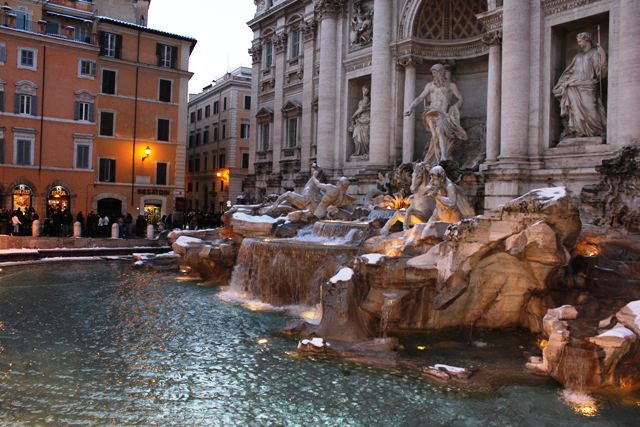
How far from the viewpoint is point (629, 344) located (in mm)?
7156

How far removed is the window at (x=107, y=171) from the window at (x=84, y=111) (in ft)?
8.11

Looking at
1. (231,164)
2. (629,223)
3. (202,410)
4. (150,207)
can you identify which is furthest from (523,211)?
(231,164)

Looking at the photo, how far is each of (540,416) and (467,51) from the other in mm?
15522

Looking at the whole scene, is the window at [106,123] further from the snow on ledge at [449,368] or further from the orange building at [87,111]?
the snow on ledge at [449,368]

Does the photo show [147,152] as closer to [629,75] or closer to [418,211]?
[418,211]

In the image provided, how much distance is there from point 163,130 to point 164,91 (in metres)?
2.39

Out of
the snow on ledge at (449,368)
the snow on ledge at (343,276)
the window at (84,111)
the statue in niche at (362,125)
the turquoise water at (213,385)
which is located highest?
the window at (84,111)

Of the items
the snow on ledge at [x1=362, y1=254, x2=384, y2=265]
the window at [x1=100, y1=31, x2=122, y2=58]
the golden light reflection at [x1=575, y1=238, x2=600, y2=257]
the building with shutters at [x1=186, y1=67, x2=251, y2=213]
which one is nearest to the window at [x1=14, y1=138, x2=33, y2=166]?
the window at [x1=100, y1=31, x2=122, y2=58]

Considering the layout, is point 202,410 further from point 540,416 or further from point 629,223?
point 629,223

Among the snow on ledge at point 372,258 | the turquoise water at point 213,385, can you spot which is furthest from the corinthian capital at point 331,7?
the turquoise water at point 213,385

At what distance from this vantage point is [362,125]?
22.3 metres

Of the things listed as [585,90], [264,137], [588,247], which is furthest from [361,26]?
[588,247]

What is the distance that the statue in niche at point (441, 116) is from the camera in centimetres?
1772

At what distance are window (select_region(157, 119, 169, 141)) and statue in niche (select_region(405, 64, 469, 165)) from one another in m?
19.9
